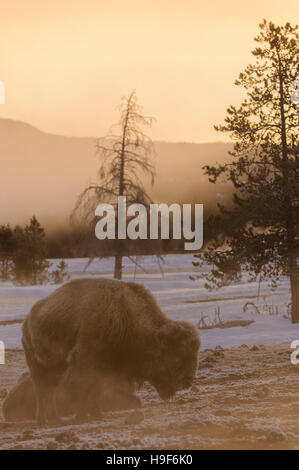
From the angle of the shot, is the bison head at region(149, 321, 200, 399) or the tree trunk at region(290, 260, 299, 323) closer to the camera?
the bison head at region(149, 321, 200, 399)

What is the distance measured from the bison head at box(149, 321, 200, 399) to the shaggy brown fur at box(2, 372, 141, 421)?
1.75 feet

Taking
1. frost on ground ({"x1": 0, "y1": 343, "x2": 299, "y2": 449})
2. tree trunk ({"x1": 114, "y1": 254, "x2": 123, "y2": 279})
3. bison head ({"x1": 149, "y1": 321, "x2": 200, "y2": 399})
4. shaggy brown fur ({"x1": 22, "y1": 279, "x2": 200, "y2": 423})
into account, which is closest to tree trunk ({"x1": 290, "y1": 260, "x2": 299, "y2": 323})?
tree trunk ({"x1": 114, "y1": 254, "x2": 123, "y2": 279})

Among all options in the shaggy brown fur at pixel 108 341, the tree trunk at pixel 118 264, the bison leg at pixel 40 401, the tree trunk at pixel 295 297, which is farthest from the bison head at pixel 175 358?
the tree trunk at pixel 118 264

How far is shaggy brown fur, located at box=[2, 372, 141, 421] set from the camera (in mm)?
7532

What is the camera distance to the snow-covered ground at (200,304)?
1855 cm

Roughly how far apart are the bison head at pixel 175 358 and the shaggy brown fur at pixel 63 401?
0.53m

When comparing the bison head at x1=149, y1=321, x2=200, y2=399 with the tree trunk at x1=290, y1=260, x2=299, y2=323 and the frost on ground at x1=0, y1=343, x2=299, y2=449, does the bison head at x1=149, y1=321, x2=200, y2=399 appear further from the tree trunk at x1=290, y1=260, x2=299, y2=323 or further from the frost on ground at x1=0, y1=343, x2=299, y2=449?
the tree trunk at x1=290, y1=260, x2=299, y2=323

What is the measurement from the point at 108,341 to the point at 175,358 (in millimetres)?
818

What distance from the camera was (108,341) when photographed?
7250mm

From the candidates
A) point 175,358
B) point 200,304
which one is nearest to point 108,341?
point 175,358

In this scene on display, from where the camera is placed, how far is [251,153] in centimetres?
2119

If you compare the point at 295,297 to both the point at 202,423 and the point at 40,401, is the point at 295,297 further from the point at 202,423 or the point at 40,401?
the point at 202,423

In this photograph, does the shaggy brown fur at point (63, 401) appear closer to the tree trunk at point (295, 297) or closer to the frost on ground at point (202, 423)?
the frost on ground at point (202, 423)

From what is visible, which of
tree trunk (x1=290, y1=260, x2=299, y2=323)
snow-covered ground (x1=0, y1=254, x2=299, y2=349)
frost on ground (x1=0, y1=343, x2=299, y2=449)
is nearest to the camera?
frost on ground (x1=0, y1=343, x2=299, y2=449)
